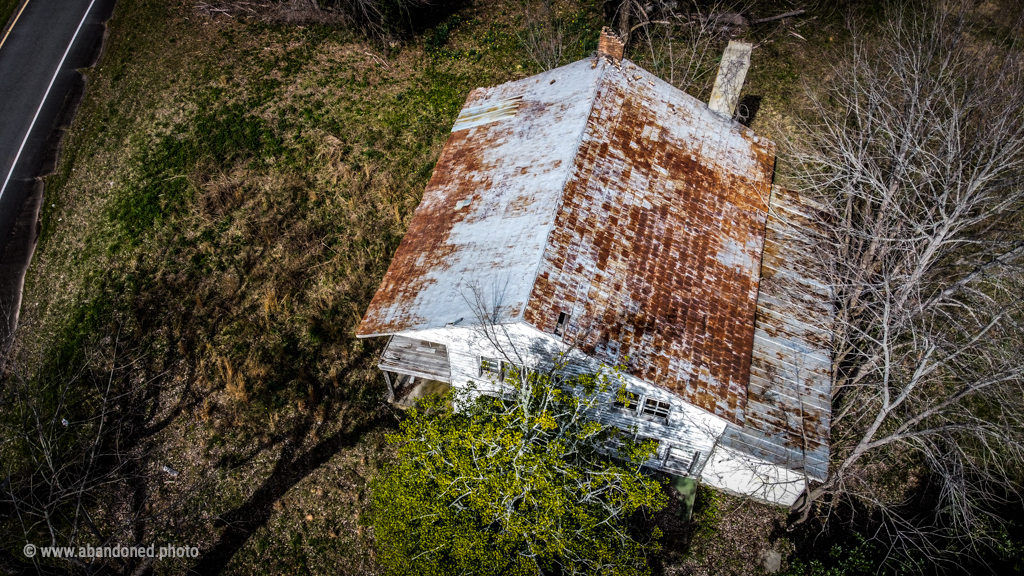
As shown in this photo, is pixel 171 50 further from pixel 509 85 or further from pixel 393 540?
pixel 393 540

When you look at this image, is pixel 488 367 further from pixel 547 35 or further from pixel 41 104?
pixel 41 104

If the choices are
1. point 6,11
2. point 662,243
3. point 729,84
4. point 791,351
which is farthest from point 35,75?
point 791,351

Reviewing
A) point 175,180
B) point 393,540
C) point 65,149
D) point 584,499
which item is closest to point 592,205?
point 584,499

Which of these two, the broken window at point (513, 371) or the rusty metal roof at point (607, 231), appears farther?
the rusty metal roof at point (607, 231)

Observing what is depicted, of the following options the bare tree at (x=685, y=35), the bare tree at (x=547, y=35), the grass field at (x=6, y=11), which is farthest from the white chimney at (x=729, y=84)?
the grass field at (x=6, y=11)

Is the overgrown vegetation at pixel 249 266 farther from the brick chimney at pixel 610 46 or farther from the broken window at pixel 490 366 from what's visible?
the broken window at pixel 490 366

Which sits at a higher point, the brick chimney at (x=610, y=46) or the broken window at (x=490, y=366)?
the brick chimney at (x=610, y=46)
